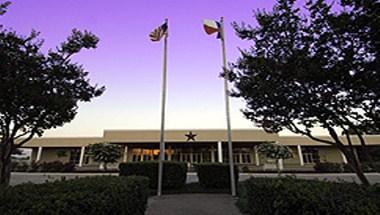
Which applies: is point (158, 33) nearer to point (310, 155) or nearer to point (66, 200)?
point (66, 200)

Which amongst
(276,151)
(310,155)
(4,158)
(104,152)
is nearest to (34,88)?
(4,158)

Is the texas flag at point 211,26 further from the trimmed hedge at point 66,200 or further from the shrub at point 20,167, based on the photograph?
the shrub at point 20,167

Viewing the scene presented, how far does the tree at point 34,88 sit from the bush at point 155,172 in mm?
4594

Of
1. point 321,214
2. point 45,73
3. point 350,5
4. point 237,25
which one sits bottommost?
point 321,214

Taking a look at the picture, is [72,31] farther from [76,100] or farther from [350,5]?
[350,5]

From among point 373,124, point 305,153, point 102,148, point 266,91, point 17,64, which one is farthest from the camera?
point 305,153

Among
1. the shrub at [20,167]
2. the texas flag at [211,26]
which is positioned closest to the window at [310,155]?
the texas flag at [211,26]

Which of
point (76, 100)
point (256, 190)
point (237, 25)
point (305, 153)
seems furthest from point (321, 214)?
point (305, 153)

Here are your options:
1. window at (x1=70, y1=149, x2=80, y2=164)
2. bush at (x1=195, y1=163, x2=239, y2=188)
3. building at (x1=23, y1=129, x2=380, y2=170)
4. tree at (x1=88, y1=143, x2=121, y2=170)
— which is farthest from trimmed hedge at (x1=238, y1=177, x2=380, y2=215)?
window at (x1=70, y1=149, x2=80, y2=164)

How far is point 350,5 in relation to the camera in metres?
5.69

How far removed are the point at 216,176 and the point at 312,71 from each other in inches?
324

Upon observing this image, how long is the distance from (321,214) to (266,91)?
12.9 ft

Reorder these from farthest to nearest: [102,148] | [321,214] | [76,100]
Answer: [102,148], [76,100], [321,214]

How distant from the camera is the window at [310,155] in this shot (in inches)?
1266
